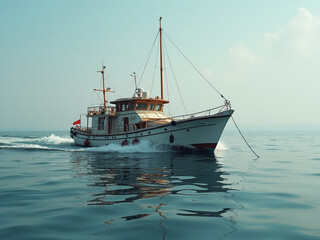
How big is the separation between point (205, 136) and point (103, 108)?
1337cm

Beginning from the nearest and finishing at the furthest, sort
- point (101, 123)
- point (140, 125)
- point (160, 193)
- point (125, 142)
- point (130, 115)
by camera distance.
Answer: point (160, 193) → point (140, 125) → point (125, 142) → point (130, 115) → point (101, 123)

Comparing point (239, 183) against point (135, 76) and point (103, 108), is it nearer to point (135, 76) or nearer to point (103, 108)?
point (103, 108)

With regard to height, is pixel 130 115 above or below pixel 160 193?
above

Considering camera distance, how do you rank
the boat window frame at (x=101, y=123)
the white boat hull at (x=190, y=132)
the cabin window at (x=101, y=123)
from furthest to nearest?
1. the cabin window at (x=101, y=123)
2. the boat window frame at (x=101, y=123)
3. the white boat hull at (x=190, y=132)

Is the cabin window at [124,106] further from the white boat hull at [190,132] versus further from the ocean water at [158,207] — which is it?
the ocean water at [158,207]

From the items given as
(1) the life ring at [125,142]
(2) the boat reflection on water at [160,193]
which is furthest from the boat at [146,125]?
(2) the boat reflection on water at [160,193]

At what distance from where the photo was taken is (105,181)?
10008mm

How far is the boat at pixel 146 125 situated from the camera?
21.4 m

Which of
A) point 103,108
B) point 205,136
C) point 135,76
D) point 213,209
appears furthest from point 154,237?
point 135,76

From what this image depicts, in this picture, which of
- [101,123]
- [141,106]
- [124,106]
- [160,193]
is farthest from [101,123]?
[160,193]

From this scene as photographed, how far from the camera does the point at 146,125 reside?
953 inches

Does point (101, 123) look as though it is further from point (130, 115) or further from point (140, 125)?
point (140, 125)

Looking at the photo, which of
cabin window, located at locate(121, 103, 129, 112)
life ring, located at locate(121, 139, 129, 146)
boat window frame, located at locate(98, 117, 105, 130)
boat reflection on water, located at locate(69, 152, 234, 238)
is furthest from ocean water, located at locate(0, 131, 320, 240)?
boat window frame, located at locate(98, 117, 105, 130)

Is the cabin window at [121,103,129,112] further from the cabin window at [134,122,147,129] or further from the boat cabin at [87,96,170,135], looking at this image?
the cabin window at [134,122,147,129]
